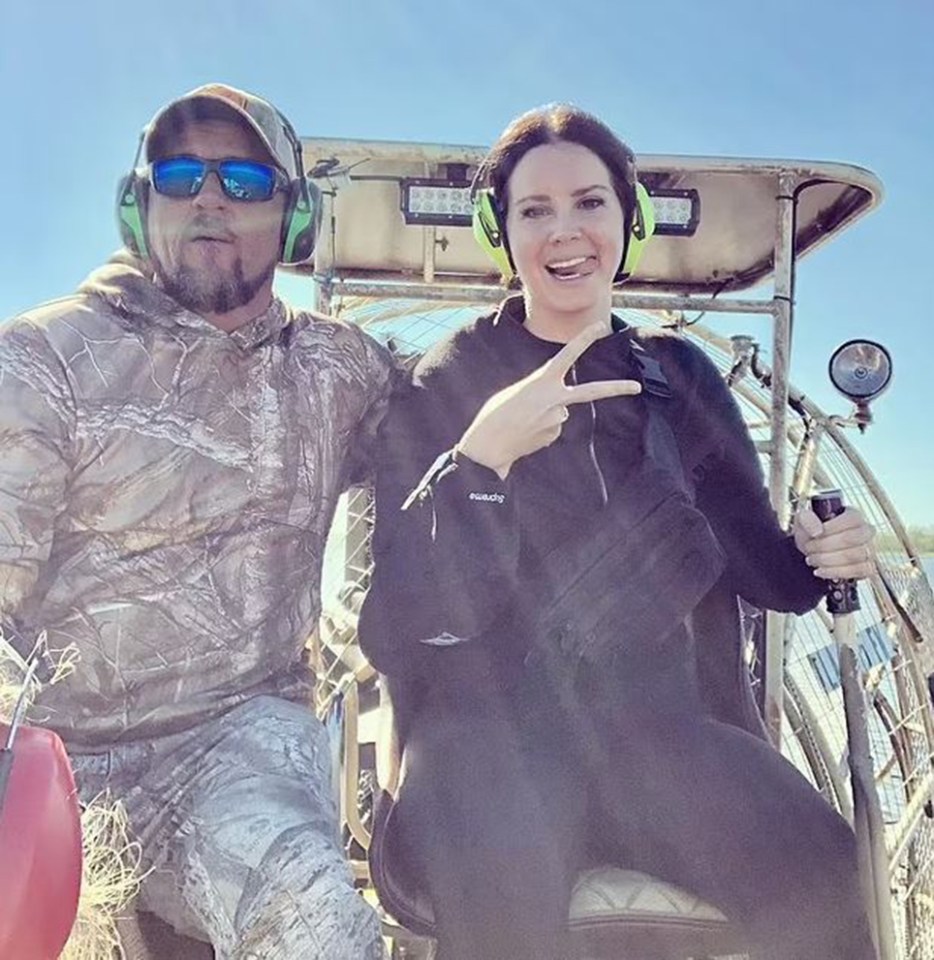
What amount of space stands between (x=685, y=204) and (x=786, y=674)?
65.3 inches

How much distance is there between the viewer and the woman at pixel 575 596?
1.88m

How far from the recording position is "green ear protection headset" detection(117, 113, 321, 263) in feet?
7.73

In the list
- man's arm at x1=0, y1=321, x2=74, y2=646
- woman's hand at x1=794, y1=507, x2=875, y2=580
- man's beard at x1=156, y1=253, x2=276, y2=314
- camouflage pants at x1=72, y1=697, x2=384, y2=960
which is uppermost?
man's beard at x1=156, y1=253, x2=276, y2=314

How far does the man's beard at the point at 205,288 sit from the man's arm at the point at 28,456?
0.30 meters

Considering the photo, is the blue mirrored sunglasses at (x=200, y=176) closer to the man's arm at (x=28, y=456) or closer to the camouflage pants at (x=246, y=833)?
the man's arm at (x=28, y=456)

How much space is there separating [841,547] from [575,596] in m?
0.57

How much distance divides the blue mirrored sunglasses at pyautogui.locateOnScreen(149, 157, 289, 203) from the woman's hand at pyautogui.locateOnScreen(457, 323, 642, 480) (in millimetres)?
771

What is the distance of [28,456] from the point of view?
6.82 feet

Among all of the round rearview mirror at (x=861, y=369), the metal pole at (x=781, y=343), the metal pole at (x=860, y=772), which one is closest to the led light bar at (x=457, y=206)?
the metal pole at (x=781, y=343)

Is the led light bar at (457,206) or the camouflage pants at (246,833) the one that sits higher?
the led light bar at (457,206)

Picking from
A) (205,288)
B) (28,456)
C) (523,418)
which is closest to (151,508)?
(28,456)

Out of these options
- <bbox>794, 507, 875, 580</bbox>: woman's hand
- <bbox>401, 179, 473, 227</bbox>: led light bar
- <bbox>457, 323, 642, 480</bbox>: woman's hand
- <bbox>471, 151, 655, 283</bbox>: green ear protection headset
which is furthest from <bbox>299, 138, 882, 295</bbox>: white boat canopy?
<bbox>457, 323, 642, 480</bbox>: woman's hand

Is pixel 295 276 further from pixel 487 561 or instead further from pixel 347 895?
pixel 347 895

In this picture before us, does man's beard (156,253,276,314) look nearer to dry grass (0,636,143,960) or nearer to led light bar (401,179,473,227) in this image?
dry grass (0,636,143,960)
